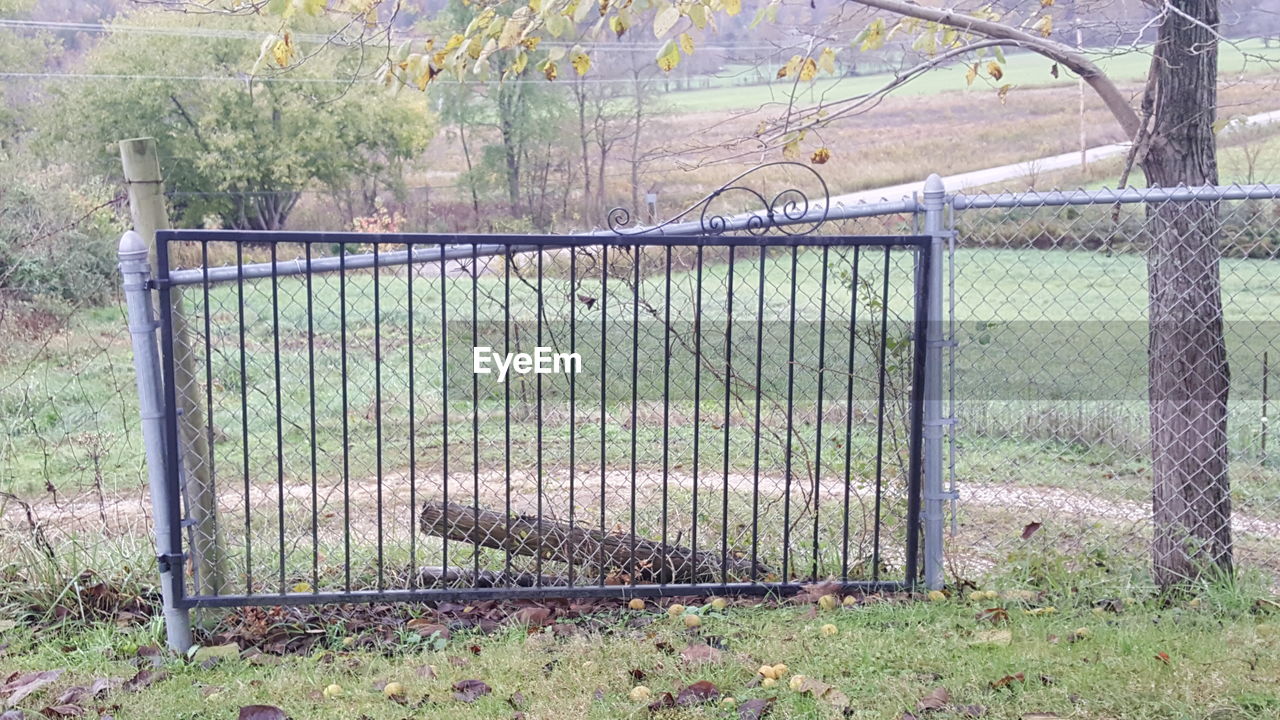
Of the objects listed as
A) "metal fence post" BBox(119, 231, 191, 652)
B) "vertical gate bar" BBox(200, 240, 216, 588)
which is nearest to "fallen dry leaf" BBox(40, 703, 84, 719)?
"metal fence post" BBox(119, 231, 191, 652)

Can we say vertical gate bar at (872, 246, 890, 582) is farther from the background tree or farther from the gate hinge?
the background tree

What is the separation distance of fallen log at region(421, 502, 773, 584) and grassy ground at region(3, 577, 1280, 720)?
0.34 meters

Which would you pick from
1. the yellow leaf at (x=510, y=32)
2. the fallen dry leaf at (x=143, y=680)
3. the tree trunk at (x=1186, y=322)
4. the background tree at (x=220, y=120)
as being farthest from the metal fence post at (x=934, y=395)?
the background tree at (x=220, y=120)

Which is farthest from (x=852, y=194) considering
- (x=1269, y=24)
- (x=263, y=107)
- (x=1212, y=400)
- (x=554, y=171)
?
(x=1212, y=400)

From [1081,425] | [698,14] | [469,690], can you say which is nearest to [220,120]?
[1081,425]

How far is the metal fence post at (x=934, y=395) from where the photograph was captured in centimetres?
364

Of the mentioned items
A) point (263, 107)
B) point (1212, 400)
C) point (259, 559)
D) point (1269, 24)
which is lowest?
point (259, 559)

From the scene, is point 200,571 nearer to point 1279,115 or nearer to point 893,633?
point 893,633

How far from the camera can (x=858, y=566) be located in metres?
4.07

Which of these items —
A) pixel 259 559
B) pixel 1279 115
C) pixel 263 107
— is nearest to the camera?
pixel 259 559

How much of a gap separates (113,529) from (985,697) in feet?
13.6

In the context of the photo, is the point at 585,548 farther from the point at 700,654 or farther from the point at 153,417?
the point at 153,417

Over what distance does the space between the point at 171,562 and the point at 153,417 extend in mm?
537

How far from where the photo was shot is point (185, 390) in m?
3.60
